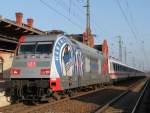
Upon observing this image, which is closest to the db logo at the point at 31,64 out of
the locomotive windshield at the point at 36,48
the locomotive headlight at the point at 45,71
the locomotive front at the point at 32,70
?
the locomotive front at the point at 32,70

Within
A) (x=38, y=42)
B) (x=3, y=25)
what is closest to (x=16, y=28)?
(x=3, y=25)

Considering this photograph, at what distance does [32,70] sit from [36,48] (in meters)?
1.33

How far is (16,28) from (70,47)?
6.36 meters

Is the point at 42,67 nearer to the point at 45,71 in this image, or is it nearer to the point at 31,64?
the point at 45,71

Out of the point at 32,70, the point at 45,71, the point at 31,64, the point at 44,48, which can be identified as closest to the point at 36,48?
the point at 44,48

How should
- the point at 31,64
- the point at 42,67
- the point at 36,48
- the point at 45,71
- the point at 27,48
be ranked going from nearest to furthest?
the point at 45,71 → the point at 42,67 → the point at 31,64 → the point at 36,48 → the point at 27,48

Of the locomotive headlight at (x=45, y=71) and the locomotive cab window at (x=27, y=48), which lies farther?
the locomotive cab window at (x=27, y=48)

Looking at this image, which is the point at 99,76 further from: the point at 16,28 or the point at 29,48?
the point at 29,48

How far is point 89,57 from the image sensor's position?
23141 millimetres

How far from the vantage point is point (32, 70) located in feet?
51.7

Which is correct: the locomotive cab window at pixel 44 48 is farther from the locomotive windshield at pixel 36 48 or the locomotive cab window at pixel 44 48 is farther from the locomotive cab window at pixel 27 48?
the locomotive cab window at pixel 27 48

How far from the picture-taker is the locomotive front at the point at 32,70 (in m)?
15.5

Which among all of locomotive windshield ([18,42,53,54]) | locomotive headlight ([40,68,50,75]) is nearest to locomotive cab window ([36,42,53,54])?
locomotive windshield ([18,42,53,54])

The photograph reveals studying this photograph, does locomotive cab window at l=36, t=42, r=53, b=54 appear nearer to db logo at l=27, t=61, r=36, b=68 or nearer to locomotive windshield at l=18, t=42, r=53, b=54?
locomotive windshield at l=18, t=42, r=53, b=54
